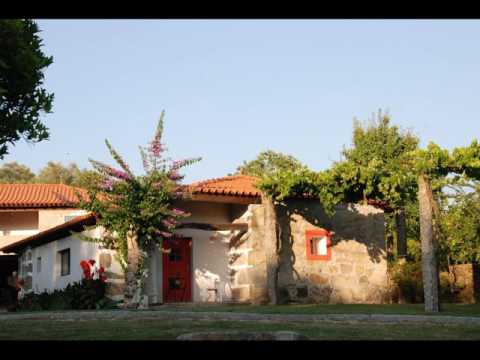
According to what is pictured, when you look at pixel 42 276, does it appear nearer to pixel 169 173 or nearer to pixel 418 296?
pixel 169 173

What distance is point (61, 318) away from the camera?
11.4 meters

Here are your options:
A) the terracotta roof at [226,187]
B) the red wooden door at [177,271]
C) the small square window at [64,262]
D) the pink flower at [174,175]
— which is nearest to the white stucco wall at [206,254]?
the red wooden door at [177,271]

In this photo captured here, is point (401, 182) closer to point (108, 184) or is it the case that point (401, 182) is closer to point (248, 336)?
point (108, 184)

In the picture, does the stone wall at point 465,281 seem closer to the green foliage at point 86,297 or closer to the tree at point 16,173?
the green foliage at point 86,297

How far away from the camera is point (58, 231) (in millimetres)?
20031

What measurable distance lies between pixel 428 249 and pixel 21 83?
8.93 meters

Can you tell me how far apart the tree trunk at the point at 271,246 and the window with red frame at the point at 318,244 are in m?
1.58

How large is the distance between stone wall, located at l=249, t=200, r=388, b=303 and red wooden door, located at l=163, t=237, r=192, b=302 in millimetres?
1935

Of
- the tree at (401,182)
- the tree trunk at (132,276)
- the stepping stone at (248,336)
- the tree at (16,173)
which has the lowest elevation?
the stepping stone at (248,336)

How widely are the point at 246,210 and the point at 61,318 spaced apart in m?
7.82

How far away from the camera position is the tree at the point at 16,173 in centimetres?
6888

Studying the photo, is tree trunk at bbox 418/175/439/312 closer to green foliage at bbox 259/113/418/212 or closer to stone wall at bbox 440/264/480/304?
green foliage at bbox 259/113/418/212

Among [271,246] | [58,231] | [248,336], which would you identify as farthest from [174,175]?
[248,336]
